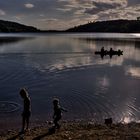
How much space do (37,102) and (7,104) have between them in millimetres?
3171

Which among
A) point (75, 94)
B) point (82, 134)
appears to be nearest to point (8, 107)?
point (75, 94)

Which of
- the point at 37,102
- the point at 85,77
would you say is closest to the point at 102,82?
the point at 85,77

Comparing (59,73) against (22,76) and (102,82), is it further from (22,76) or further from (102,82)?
(102,82)

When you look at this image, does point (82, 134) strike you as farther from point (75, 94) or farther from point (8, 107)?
point (75, 94)

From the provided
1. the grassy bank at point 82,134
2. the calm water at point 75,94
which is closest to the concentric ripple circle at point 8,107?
the calm water at point 75,94

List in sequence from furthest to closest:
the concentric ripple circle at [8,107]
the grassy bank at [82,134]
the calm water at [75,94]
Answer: the calm water at [75,94] → the concentric ripple circle at [8,107] → the grassy bank at [82,134]

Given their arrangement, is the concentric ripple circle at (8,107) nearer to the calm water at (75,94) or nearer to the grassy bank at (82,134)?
the calm water at (75,94)

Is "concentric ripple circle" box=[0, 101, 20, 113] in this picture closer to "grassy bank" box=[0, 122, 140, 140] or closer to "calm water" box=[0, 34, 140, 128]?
"calm water" box=[0, 34, 140, 128]

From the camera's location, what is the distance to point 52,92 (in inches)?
1496

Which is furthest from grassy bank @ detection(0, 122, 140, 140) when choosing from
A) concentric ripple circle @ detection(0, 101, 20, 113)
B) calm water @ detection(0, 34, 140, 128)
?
concentric ripple circle @ detection(0, 101, 20, 113)

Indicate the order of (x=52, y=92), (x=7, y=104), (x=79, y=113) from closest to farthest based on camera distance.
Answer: (x=79, y=113), (x=7, y=104), (x=52, y=92)

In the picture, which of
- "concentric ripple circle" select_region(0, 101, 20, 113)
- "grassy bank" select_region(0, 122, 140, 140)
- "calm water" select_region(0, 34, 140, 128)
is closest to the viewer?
"grassy bank" select_region(0, 122, 140, 140)

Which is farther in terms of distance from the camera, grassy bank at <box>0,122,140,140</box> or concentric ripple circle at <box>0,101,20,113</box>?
concentric ripple circle at <box>0,101,20,113</box>

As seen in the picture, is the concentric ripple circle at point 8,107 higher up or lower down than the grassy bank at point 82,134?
lower down
